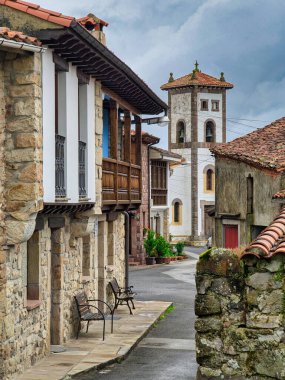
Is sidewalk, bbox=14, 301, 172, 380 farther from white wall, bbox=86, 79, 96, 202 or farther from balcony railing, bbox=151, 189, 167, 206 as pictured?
balcony railing, bbox=151, 189, 167, 206

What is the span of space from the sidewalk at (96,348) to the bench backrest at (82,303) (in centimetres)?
50

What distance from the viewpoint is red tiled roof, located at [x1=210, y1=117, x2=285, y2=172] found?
17938 millimetres

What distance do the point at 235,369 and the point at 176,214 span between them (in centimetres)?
5154

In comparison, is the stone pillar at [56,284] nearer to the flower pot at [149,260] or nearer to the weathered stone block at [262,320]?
the weathered stone block at [262,320]

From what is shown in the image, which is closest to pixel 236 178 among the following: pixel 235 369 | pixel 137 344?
pixel 137 344

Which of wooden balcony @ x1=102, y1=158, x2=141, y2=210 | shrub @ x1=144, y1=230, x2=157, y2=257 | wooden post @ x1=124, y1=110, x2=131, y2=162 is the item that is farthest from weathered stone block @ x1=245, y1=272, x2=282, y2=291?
shrub @ x1=144, y1=230, x2=157, y2=257

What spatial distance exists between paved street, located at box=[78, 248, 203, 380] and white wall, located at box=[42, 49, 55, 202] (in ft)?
10.0

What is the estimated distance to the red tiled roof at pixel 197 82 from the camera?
191ft

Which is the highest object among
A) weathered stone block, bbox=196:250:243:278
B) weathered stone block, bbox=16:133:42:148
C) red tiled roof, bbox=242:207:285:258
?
weathered stone block, bbox=16:133:42:148

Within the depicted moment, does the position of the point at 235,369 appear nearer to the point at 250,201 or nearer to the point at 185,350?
the point at 185,350

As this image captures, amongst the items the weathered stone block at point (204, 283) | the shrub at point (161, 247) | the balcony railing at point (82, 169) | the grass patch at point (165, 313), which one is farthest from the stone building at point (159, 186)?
the weathered stone block at point (204, 283)

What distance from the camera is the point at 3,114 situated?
12.5 m

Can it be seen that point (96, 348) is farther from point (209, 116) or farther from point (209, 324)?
point (209, 116)

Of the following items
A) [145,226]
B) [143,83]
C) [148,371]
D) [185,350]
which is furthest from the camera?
[145,226]
